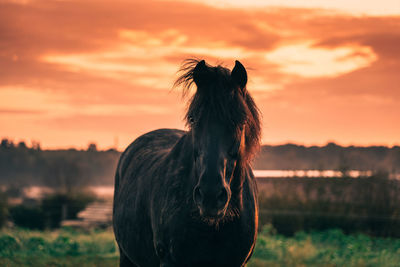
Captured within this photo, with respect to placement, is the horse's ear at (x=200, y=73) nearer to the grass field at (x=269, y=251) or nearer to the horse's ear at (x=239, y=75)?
the horse's ear at (x=239, y=75)

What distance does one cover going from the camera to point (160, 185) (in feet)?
12.7

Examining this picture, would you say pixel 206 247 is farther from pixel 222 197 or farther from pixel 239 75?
pixel 239 75

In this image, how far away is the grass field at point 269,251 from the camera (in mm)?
8249

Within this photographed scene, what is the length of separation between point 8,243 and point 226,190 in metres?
7.81

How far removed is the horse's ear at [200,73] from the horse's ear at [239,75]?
7.6 inches

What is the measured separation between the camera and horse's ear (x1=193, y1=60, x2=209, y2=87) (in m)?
3.28

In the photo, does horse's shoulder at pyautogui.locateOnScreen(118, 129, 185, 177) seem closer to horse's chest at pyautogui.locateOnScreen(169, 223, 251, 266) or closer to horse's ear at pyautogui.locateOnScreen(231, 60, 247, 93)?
horse's chest at pyautogui.locateOnScreen(169, 223, 251, 266)

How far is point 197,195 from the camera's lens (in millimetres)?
2930

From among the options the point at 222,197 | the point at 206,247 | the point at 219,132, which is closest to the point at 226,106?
the point at 219,132

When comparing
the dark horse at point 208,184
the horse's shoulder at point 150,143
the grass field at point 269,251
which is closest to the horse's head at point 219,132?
the dark horse at point 208,184

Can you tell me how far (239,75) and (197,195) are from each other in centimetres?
92

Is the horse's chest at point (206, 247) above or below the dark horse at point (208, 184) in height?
below

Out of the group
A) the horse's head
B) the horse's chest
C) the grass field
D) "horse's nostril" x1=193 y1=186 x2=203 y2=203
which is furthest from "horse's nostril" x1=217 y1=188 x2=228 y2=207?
the grass field

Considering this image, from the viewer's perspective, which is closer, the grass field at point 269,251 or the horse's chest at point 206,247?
the horse's chest at point 206,247
